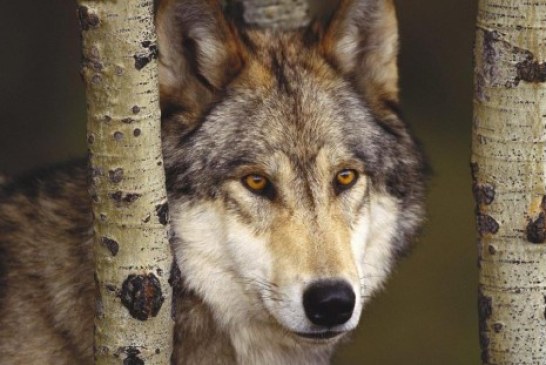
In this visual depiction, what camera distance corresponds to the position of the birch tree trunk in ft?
9.88

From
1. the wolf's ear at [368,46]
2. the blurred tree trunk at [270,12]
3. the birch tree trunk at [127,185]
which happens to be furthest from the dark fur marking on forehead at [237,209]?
the blurred tree trunk at [270,12]

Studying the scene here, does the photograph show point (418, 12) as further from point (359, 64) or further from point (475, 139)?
point (475, 139)

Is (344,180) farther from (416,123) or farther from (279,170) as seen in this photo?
(416,123)

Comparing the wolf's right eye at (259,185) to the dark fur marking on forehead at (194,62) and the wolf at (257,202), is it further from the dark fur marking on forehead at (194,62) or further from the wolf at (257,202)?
the dark fur marking on forehead at (194,62)

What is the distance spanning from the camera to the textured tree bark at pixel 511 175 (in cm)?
338

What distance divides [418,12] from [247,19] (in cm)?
444

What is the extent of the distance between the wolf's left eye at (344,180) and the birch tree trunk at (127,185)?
899 millimetres

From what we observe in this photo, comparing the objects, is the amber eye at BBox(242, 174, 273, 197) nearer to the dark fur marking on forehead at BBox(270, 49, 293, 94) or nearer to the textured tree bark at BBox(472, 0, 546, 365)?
the dark fur marking on forehead at BBox(270, 49, 293, 94)

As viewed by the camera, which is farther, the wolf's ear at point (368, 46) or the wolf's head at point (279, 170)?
the wolf's ear at point (368, 46)

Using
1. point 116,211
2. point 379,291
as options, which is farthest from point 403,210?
point 116,211

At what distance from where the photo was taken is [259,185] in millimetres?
3832

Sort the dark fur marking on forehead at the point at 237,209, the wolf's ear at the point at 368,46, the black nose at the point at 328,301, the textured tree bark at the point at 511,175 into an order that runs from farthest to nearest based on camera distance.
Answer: the wolf's ear at the point at 368,46 → the dark fur marking on forehead at the point at 237,209 → the black nose at the point at 328,301 → the textured tree bark at the point at 511,175

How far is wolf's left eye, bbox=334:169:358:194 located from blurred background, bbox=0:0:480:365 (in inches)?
203

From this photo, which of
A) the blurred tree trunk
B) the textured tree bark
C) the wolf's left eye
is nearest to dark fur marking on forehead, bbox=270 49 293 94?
the wolf's left eye
